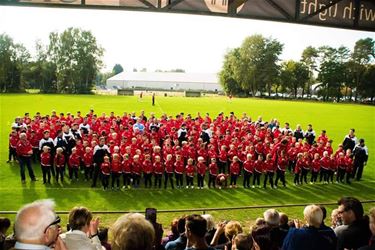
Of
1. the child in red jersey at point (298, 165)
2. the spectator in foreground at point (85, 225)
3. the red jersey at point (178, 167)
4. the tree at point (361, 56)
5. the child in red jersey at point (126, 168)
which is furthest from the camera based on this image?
the tree at point (361, 56)

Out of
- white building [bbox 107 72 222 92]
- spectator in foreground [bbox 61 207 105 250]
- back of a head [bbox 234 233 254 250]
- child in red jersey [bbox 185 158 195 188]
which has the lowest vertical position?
child in red jersey [bbox 185 158 195 188]

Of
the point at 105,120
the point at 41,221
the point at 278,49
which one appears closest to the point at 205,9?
the point at 41,221

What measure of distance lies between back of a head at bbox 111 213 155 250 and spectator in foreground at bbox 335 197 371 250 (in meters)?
2.99

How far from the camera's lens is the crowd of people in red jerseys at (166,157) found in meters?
14.0

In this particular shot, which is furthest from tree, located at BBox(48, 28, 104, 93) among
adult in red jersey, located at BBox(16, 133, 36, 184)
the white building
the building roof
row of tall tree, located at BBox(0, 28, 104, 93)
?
adult in red jersey, located at BBox(16, 133, 36, 184)

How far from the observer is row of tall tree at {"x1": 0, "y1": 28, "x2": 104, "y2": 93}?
239ft

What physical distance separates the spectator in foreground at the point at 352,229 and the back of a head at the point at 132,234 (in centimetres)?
299

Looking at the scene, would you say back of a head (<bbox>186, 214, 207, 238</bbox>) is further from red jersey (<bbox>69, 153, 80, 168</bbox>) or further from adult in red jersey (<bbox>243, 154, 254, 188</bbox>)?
red jersey (<bbox>69, 153, 80, 168</bbox>)

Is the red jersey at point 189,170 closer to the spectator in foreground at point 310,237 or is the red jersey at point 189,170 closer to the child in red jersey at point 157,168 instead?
the child in red jersey at point 157,168

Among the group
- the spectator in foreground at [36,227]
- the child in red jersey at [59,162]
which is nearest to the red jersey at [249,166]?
the child in red jersey at [59,162]

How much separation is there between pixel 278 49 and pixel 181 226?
302 feet

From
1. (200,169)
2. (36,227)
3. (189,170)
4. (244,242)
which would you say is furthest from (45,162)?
(36,227)

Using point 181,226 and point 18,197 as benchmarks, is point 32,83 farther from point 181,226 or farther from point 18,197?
point 181,226

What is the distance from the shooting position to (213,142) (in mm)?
16453
